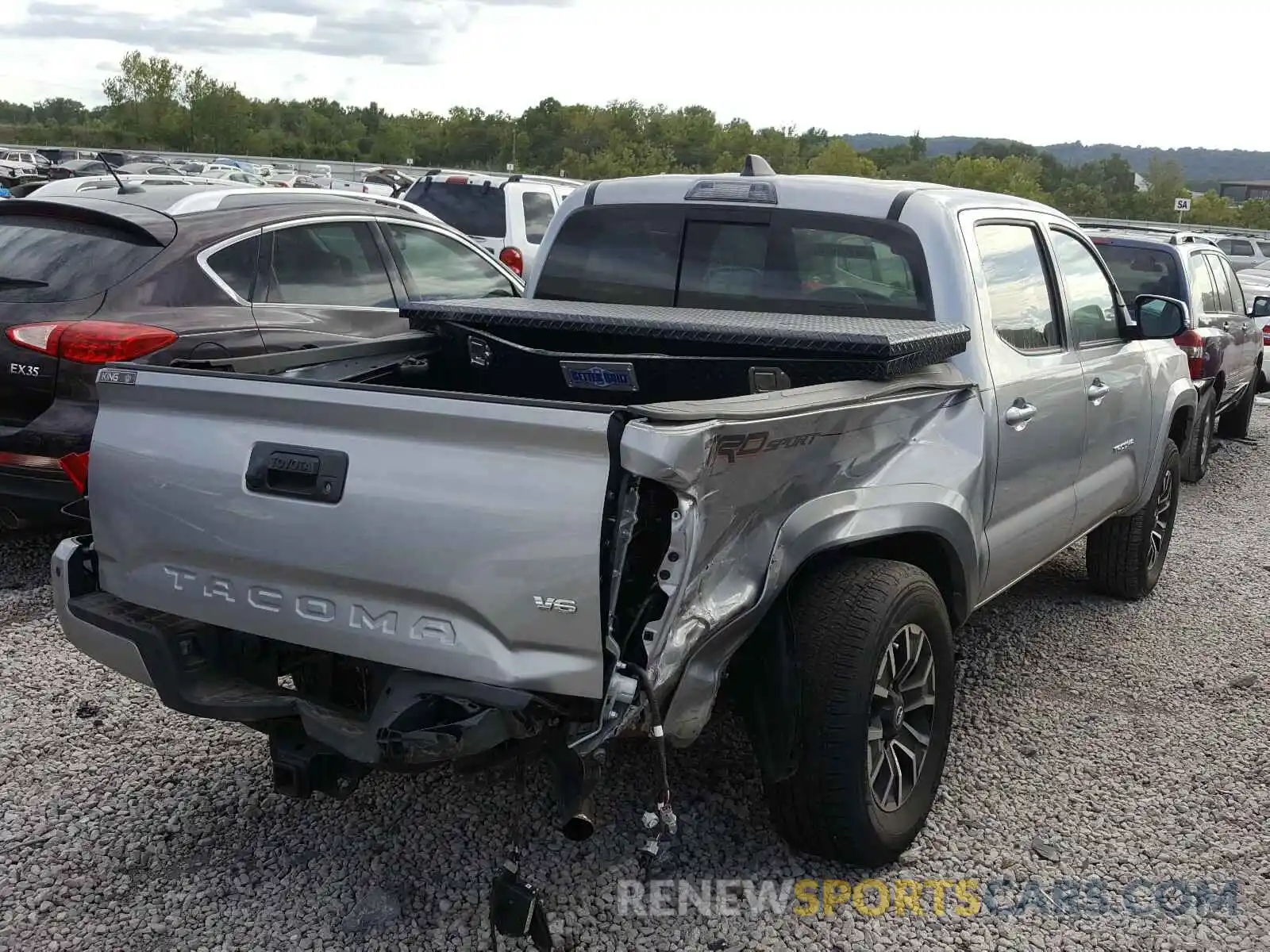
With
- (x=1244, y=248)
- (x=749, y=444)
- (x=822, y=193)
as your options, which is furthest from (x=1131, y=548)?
(x=1244, y=248)

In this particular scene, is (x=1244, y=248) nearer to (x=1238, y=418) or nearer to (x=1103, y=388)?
(x=1238, y=418)

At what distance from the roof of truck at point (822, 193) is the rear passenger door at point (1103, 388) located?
1.55ft

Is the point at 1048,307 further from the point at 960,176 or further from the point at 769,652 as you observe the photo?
the point at 960,176

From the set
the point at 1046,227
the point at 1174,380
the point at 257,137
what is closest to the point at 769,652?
the point at 1046,227

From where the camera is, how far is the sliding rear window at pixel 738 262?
407 centimetres

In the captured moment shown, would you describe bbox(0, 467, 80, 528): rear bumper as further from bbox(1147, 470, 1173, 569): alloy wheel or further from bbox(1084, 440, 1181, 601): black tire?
bbox(1147, 470, 1173, 569): alloy wheel

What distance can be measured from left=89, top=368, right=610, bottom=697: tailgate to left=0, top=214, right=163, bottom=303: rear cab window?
249cm

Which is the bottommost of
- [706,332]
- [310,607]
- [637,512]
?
[310,607]

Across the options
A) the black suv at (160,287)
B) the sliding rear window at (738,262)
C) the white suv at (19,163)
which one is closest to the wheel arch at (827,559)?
the sliding rear window at (738,262)

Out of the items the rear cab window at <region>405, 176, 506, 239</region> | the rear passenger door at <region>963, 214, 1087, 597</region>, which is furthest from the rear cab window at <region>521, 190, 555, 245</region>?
the rear passenger door at <region>963, 214, 1087, 597</region>

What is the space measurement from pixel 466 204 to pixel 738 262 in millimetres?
9452

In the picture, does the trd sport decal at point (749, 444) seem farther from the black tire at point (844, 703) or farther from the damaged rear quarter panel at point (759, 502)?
the black tire at point (844, 703)

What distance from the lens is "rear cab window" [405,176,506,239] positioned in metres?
13.0

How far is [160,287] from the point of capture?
5.38 metres
